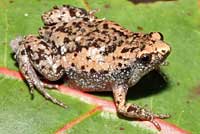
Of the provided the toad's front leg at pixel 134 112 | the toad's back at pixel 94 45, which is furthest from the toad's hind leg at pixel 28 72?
the toad's front leg at pixel 134 112

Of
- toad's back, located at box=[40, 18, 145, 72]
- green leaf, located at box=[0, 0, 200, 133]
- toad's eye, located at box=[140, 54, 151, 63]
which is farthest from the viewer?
toad's back, located at box=[40, 18, 145, 72]

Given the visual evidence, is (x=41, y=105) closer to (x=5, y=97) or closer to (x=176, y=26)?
(x=5, y=97)

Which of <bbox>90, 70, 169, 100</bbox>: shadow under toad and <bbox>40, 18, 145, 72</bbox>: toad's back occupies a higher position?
<bbox>40, 18, 145, 72</bbox>: toad's back

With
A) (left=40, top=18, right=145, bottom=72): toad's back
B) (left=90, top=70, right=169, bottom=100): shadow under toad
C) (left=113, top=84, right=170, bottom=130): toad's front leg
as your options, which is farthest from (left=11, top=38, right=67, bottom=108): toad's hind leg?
(left=113, top=84, right=170, bottom=130): toad's front leg

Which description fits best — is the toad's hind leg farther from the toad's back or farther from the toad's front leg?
the toad's front leg

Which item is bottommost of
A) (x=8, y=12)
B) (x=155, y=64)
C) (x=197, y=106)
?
(x=197, y=106)

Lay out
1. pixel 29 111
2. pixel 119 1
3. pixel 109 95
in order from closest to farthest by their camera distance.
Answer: pixel 29 111 < pixel 109 95 < pixel 119 1

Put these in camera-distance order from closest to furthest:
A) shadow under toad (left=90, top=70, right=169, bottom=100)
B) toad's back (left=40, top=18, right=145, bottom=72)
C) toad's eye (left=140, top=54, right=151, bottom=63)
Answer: toad's eye (left=140, top=54, right=151, bottom=63), toad's back (left=40, top=18, right=145, bottom=72), shadow under toad (left=90, top=70, right=169, bottom=100)

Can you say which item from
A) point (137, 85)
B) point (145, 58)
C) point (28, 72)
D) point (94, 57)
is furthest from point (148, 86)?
point (28, 72)

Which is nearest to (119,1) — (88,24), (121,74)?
(88,24)

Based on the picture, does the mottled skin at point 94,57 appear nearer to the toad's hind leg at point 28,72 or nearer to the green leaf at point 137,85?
the toad's hind leg at point 28,72
